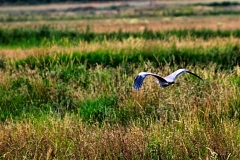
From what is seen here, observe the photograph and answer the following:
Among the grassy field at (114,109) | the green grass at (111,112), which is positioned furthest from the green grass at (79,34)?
the green grass at (111,112)

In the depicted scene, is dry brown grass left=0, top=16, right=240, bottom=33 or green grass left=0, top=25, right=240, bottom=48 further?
dry brown grass left=0, top=16, right=240, bottom=33

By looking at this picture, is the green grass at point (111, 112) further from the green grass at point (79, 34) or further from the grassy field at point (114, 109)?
the green grass at point (79, 34)

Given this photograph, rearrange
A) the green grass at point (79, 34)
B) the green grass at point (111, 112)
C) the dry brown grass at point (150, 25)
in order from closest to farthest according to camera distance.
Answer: the green grass at point (111, 112), the green grass at point (79, 34), the dry brown grass at point (150, 25)

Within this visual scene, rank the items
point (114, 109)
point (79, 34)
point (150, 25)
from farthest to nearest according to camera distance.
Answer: point (150, 25) → point (79, 34) → point (114, 109)

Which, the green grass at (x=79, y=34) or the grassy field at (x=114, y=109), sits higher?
the grassy field at (x=114, y=109)

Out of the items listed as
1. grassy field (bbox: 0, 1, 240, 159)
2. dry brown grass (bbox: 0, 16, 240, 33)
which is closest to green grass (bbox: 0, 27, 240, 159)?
grassy field (bbox: 0, 1, 240, 159)

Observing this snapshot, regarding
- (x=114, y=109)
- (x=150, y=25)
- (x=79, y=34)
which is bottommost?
(x=150, y=25)

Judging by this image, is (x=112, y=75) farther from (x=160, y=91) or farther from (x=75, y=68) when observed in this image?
(x=160, y=91)

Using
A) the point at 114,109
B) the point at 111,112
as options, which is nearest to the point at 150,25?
the point at 114,109

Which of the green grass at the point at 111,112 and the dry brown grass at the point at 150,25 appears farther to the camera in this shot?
the dry brown grass at the point at 150,25

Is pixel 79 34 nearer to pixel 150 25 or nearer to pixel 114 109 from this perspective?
pixel 114 109

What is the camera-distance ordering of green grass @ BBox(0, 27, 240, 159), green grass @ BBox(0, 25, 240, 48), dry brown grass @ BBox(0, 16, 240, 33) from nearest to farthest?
1. green grass @ BBox(0, 27, 240, 159)
2. green grass @ BBox(0, 25, 240, 48)
3. dry brown grass @ BBox(0, 16, 240, 33)

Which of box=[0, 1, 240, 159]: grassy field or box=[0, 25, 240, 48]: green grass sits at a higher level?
box=[0, 1, 240, 159]: grassy field

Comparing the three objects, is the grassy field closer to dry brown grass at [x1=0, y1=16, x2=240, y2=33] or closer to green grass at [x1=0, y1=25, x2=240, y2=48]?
green grass at [x1=0, y1=25, x2=240, y2=48]
